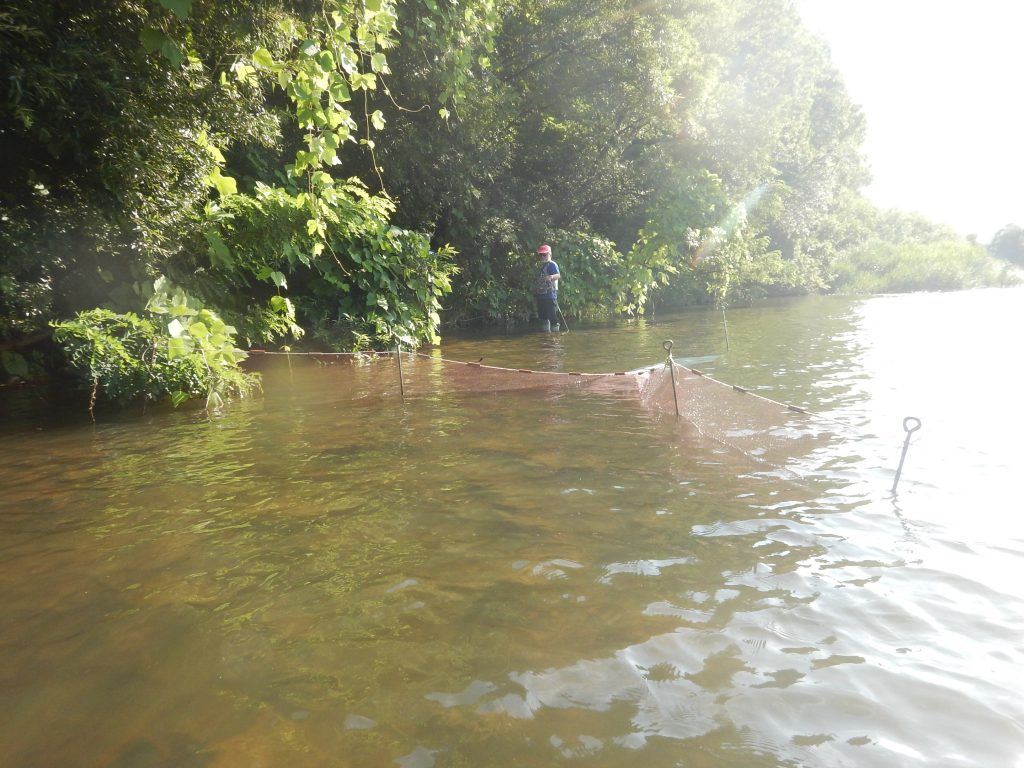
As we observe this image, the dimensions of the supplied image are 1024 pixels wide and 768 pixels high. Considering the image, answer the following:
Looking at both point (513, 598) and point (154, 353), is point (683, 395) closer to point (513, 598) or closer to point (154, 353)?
point (513, 598)

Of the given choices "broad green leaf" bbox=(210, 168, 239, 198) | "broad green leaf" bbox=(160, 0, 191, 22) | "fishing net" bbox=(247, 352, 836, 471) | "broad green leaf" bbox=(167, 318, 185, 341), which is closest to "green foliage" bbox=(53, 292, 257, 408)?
"broad green leaf" bbox=(167, 318, 185, 341)

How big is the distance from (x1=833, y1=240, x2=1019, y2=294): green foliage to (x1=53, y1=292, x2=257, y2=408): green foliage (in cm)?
3039

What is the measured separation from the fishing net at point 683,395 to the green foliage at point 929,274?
27749mm

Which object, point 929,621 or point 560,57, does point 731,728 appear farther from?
point 560,57

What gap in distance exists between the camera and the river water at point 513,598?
211cm

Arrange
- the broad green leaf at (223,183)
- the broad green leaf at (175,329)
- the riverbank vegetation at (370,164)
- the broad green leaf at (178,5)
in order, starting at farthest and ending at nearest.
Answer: the broad green leaf at (223,183), the broad green leaf at (175,329), the riverbank vegetation at (370,164), the broad green leaf at (178,5)

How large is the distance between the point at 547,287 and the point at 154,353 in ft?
32.6

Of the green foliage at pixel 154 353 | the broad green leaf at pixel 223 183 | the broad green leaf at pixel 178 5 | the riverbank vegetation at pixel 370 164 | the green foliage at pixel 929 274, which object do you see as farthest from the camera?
the green foliage at pixel 929 274

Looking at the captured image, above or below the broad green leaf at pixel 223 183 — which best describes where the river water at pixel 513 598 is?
below

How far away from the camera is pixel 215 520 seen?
12.7 feet

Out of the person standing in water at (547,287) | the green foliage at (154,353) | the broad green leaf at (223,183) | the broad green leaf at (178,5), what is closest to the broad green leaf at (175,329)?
the green foliage at (154,353)

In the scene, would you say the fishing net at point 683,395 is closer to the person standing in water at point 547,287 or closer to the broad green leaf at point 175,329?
the broad green leaf at point 175,329

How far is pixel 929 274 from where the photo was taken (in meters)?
31.8

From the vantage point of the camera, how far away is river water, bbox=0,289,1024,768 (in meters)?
2.11
